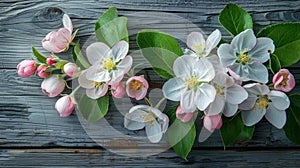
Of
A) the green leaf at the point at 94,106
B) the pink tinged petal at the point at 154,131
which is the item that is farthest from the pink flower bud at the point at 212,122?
the green leaf at the point at 94,106

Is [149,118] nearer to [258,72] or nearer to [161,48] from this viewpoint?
[161,48]


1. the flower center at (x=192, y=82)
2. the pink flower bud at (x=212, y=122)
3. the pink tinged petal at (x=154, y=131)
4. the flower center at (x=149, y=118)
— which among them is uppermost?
the flower center at (x=192, y=82)

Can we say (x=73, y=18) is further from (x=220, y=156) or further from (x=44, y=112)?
(x=220, y=156)

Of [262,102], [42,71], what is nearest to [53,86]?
[42,71]

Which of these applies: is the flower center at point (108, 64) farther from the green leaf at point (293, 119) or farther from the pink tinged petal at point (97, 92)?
the green leaf at point (293, 119)

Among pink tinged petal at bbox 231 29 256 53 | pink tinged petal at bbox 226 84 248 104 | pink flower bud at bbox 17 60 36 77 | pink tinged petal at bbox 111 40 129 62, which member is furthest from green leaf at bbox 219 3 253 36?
pink flower bud at bbox 17 60 36 77
